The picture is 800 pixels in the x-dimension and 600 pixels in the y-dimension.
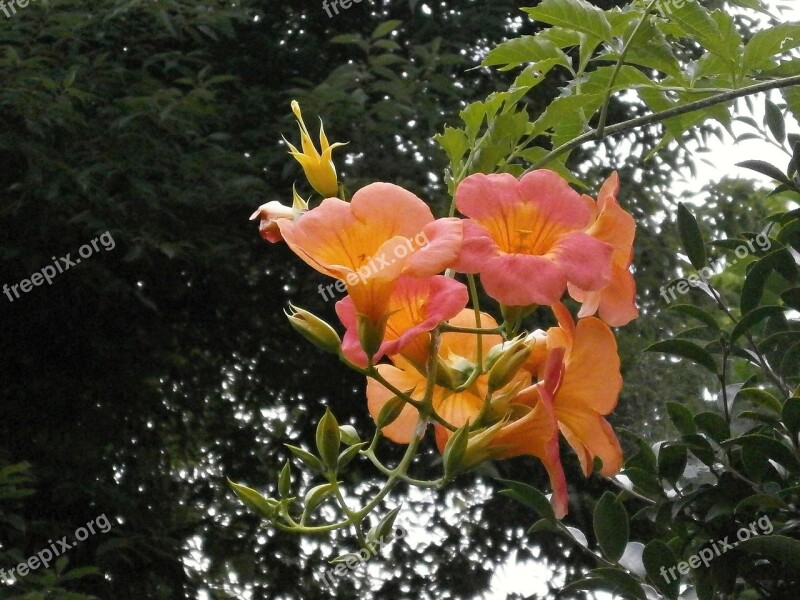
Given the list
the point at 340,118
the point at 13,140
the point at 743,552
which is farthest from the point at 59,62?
the point at 743,552

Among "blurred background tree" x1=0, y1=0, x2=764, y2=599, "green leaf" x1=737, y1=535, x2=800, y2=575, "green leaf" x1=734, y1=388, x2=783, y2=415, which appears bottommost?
"green leaf" x1=737, y1=535, x2=800, y2=575

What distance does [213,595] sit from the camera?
4.02 m

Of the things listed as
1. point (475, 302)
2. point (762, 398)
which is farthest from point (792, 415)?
point (475, 302)

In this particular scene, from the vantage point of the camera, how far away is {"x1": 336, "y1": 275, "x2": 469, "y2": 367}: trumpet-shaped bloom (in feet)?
2.48

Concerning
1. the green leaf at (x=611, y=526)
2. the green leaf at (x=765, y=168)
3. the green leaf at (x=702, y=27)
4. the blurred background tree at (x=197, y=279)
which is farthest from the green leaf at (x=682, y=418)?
the blurred background tree at (x=197, y=279)

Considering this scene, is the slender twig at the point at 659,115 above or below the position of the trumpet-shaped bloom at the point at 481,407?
above

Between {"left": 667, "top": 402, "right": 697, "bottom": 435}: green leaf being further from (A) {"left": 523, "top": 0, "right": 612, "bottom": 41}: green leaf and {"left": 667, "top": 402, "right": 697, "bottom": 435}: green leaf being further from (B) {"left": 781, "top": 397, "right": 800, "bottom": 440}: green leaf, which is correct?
(A) {"left": 523, "top": 0, "right": 612, "bottom": 41}: green leaf

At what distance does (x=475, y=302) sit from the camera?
33.4 inches

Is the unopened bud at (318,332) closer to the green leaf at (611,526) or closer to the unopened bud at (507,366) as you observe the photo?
the unopened bud at (507,366)

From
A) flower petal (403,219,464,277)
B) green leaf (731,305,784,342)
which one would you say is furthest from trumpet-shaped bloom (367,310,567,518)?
green leaf (731,305,784,342)

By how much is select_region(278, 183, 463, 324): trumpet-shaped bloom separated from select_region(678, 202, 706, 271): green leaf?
54 centimetres

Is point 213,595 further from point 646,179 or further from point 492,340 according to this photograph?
point 492,340

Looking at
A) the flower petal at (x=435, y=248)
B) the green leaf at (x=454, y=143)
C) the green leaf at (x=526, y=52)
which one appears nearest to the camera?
the flower petal at (x=435, y=248)

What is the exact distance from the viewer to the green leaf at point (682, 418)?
122 cm
